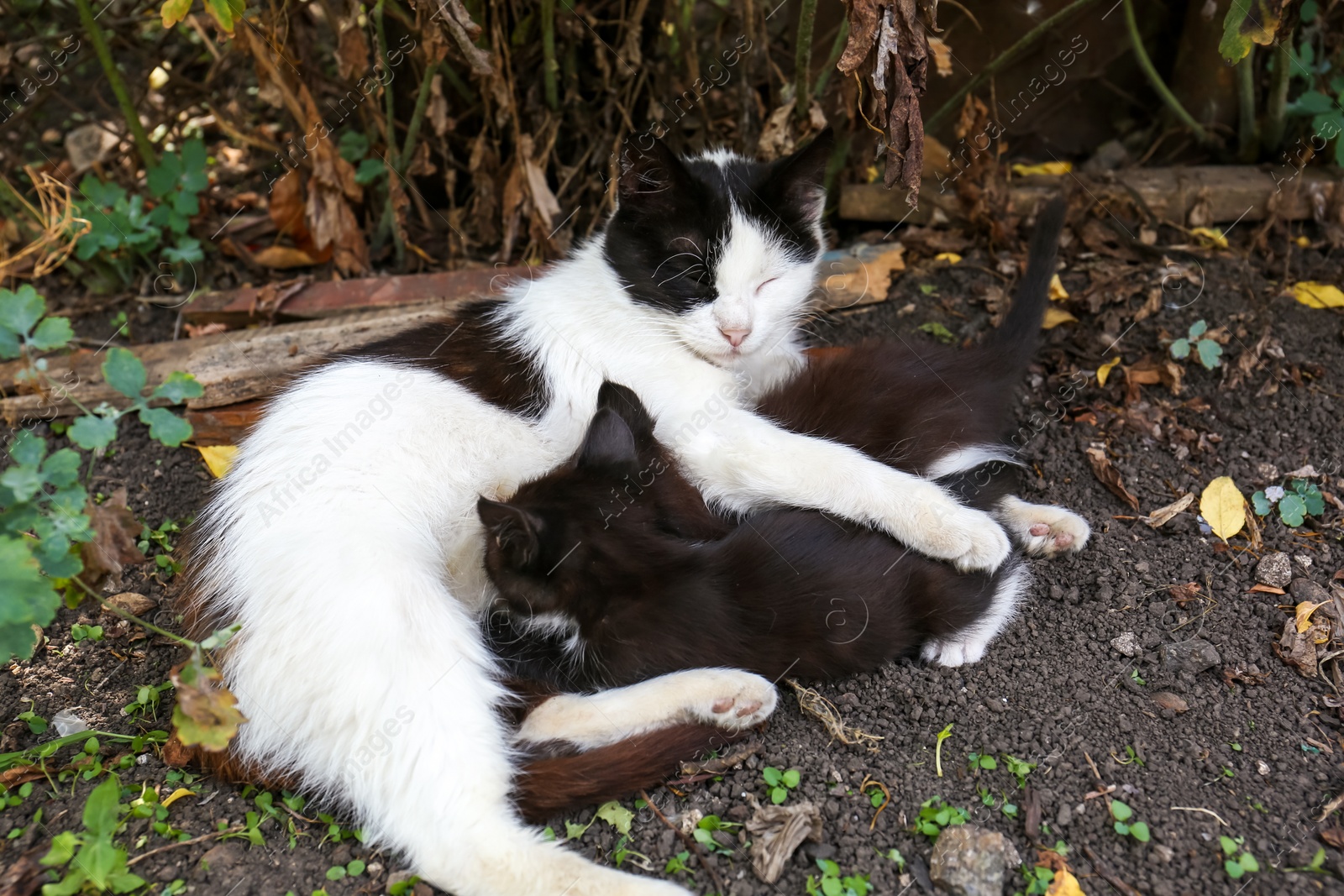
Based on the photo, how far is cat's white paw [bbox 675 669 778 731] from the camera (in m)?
2.19

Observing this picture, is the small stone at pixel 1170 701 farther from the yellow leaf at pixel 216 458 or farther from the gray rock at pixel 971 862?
the yellow leaf at pixel 216 458

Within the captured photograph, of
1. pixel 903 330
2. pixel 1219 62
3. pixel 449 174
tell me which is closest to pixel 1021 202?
pixel 903 330

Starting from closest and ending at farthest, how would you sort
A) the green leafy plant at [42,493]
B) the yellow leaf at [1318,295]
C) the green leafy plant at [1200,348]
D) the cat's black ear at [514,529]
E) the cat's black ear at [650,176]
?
the green leafy plant at [42,493], the cat's black ear at [514,529], the cat's black ear at [650,176], the green leafy plant at [1200,348], the yellow leaf at [1318,295]

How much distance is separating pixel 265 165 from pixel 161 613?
8.51 feet

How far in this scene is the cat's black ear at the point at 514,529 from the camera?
6.93ft

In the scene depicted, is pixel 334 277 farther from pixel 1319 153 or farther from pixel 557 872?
pixel 1319 153

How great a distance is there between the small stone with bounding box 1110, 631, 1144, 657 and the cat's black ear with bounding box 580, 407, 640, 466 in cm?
135

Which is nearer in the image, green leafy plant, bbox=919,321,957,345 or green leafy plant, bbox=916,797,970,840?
green leafy plant, bbox=916,797,970,840

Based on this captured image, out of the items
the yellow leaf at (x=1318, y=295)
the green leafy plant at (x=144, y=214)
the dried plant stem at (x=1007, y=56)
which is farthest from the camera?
the green leafy plant at (x=144, y=214)

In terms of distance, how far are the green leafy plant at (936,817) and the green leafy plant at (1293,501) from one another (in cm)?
141

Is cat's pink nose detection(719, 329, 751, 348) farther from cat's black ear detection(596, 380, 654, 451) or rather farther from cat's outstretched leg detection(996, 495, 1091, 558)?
cat's outstretched leg detection(996, 495, 1091, 558)

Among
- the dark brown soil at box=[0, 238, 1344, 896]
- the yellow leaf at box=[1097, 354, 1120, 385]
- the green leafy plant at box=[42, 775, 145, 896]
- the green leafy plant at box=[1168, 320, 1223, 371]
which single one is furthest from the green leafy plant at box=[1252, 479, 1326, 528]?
the green leafy plant at box=[42, 775, 145, 896]

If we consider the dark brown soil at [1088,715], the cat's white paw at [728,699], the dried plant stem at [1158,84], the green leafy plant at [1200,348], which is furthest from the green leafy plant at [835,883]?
the dried plant stem at [1158,84]

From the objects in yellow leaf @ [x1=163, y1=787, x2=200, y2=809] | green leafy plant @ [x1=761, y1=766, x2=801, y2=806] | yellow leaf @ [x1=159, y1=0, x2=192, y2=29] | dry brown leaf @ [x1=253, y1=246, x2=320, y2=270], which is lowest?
green leafy plant @ [x1=761, y1=766, x2=801, y2=806]
